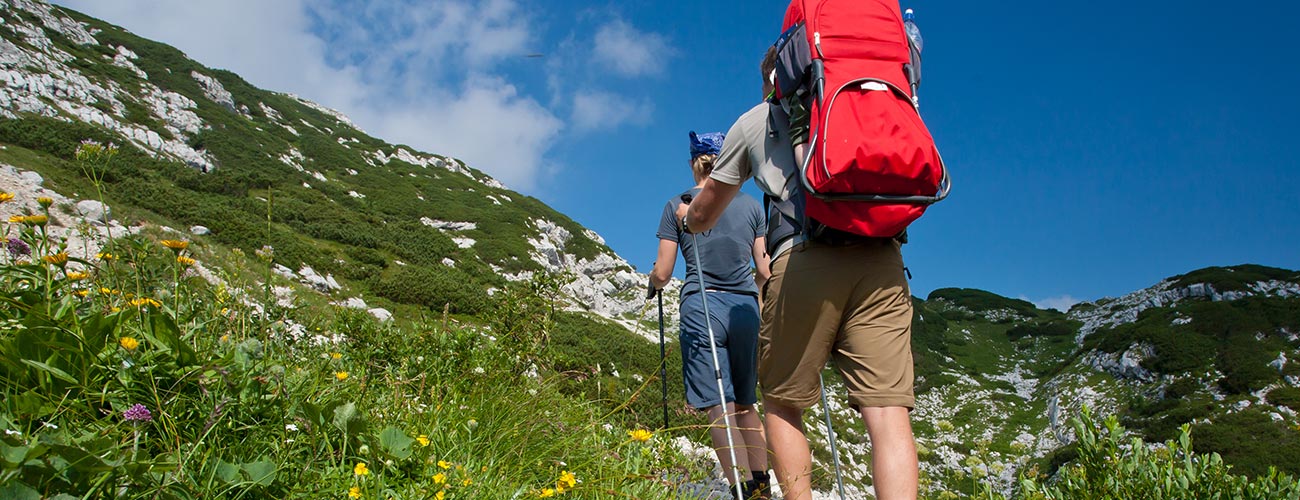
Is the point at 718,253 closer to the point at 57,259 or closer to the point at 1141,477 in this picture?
the point at 1141,477

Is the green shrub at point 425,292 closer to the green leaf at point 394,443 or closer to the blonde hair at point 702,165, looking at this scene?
the blonde hair at point 702,165

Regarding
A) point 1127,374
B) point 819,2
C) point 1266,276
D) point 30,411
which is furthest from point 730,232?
point 1266,276

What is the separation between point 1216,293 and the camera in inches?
2341

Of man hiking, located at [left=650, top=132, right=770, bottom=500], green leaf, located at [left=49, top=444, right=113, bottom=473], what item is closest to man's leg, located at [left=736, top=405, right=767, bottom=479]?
man hiking, located at [left=650, top=132, right=770, bottom=500]

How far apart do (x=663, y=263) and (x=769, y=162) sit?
159 centimetres

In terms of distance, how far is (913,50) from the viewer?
2412 mm

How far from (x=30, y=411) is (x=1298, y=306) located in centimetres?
6266

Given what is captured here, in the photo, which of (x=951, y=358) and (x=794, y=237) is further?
(x=951, y=358)

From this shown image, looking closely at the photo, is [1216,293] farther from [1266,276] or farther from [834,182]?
[834,182]

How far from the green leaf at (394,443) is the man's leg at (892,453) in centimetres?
146

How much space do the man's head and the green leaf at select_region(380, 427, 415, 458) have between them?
179 cm

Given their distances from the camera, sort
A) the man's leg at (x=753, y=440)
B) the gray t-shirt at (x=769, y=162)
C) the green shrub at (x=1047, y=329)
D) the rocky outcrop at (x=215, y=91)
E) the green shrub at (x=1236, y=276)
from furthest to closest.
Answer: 1. the green shrub at (x=1047, y=329)
2. the green shrub at (x=1236, y=276)
3. the rocky outcrop at (x=215, y=91)
4. the man's leg at (x=753, y=440)
5. the gray t-shirt at (x=769, y=162)

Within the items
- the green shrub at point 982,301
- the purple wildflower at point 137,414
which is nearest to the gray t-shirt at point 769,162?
the purple wildflower at point 137,414

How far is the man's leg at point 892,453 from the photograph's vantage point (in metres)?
2.12
